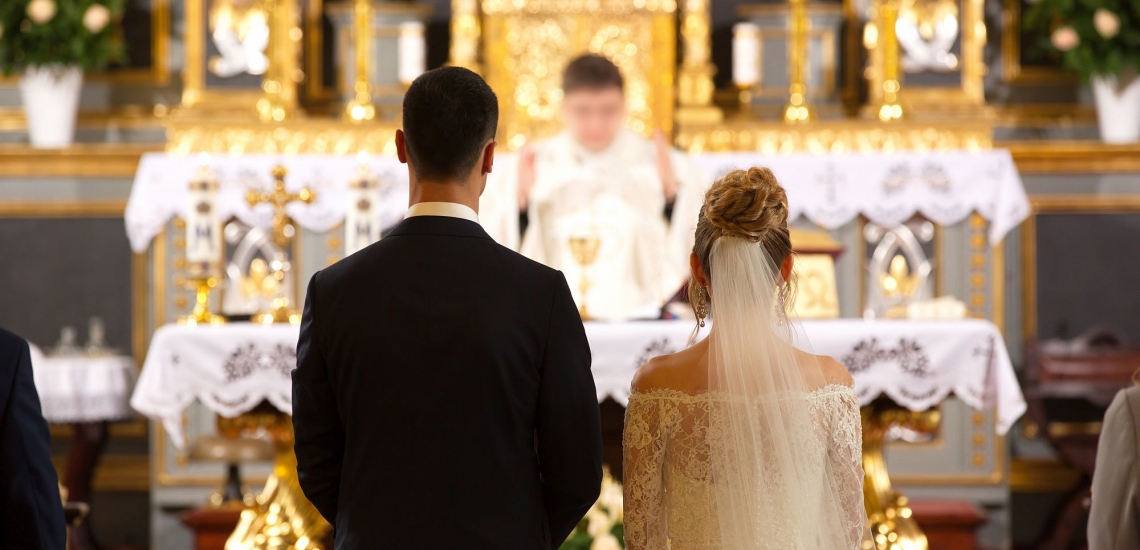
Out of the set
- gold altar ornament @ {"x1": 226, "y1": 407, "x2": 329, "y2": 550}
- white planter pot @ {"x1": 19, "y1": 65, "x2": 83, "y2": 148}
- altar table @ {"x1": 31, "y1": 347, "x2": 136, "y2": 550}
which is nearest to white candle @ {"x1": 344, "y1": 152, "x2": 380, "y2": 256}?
gold altar ornament @ {"x1": 226, "y1": 407, "x2": 329, "y2": 550}

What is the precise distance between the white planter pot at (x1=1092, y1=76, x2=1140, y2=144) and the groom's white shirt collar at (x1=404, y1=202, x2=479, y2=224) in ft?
17.8

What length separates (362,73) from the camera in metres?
6.51

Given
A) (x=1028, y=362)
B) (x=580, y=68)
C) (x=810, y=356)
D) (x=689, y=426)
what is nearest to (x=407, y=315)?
(x=689, y=426)

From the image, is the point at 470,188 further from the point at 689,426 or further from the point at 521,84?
the point at 521,84

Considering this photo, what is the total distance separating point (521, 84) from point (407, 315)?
4.56 metres

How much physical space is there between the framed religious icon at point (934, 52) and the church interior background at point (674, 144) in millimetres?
15

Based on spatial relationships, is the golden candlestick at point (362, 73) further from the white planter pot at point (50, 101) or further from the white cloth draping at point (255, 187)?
the white planter pot at point (50, 101)

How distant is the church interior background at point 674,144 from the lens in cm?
623

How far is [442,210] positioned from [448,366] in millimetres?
267

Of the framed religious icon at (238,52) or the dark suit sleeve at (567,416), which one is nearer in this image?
the dark suit sleeve at (567,416)

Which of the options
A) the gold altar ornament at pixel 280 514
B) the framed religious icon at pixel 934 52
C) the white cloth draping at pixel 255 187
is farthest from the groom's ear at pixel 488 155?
the framed religious icon at pixel 934 52

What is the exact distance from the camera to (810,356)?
2.49m

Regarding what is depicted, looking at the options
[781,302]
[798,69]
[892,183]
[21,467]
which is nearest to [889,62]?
[798,69]

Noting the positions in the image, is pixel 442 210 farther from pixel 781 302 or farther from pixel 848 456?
pixel 848 456
